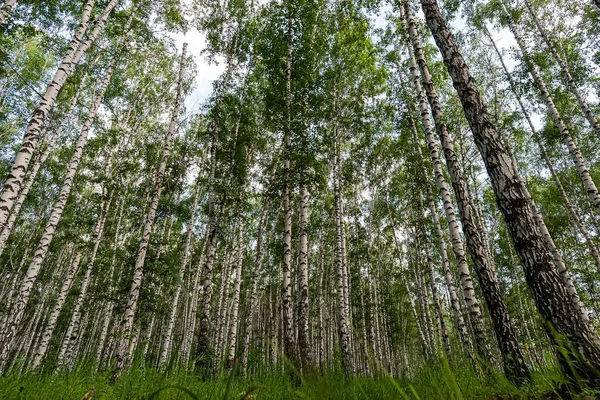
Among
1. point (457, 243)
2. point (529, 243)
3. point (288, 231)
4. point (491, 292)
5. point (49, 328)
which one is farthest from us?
point (49, 328)

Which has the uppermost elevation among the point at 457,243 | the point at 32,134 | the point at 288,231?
the point at 32,134

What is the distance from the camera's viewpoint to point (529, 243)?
351cm

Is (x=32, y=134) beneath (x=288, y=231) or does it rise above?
above

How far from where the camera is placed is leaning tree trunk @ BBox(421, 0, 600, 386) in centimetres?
289

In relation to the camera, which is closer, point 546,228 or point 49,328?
point 49,328

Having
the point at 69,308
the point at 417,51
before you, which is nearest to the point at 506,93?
the point at 417,51

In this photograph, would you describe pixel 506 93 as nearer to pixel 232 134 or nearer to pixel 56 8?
pixel 232 134

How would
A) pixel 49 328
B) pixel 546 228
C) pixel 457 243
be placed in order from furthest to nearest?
pixel 546 228
pixel 49 328
pixel 457 243

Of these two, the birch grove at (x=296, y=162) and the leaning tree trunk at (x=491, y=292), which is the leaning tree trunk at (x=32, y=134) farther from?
the leaning tree trunk at (x=491, y=292)

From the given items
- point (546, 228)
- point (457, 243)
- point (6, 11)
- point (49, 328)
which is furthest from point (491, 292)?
point (49, 328)

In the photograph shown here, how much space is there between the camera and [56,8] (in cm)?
1188

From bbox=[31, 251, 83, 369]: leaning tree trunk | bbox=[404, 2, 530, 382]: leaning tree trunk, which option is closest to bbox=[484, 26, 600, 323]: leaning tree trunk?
bbox=[404, 2, 530, 382]: leaning tree trunk

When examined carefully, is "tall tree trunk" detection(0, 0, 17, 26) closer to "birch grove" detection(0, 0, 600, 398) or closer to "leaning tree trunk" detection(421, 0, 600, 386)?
"birch grove" detection(0, 0, 600, 398)

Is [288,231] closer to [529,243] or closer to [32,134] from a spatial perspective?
[32,134]
